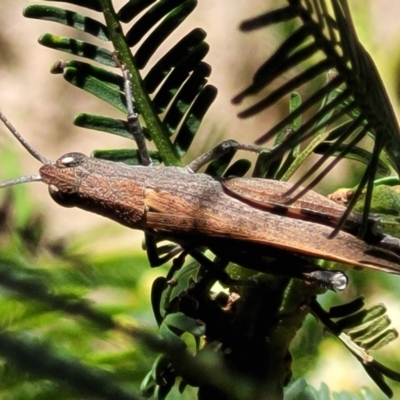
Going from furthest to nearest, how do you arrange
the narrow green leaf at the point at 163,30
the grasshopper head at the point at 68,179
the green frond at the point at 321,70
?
the grasshopper head at the point at 68,179
the narrow green leaf at the point at 163,30
the green frond at the point at 321,70

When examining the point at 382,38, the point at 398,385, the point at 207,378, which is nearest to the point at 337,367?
the point at 398,385

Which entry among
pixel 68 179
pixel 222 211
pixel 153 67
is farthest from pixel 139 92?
pixel 68 179

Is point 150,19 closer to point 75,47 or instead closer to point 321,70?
point 75,47

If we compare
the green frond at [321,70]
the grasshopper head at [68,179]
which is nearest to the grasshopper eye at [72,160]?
the grasshopper head at [68,179]

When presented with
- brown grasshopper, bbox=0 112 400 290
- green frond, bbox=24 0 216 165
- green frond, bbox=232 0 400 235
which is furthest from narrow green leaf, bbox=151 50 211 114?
green frond, bbox=232 0 400 235

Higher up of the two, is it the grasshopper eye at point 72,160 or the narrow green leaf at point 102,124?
the narrow green leaf at point 102,124

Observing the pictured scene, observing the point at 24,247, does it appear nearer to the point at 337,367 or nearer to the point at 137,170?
the point at 137,170

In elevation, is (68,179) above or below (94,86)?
below

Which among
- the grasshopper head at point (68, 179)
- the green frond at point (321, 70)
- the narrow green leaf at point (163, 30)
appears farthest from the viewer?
the grasshopper head at point (68, 179)

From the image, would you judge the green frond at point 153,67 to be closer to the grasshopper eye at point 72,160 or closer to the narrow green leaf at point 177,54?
the narrow green leaf at point 177,54
